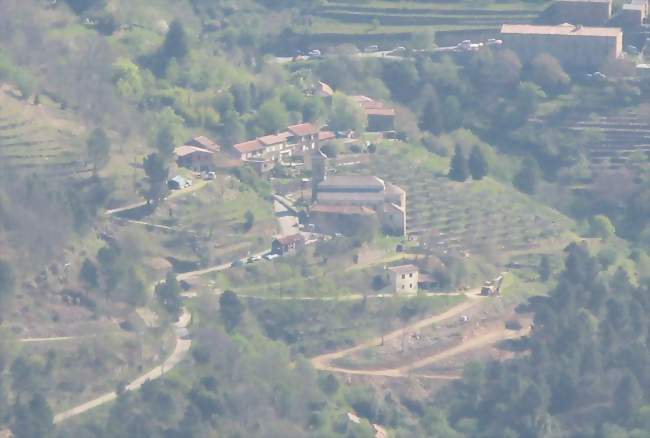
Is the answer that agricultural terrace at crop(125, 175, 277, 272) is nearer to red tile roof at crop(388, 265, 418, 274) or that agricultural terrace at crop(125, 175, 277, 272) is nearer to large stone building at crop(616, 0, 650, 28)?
red tile roof at crop(388, 265, 418, 274)

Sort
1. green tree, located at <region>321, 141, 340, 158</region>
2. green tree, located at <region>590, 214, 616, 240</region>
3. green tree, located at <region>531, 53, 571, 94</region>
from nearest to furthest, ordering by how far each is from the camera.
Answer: green tree, located at <region>590, 214, 616, 240</region>
green tree, located at <region>321, 141, 340, 158</region>
green tree, located at <region>531, 53, 571, 94</region>

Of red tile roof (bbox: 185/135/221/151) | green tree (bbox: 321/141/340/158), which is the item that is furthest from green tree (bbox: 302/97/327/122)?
red tile roof (bbox: 185/135/221/151)

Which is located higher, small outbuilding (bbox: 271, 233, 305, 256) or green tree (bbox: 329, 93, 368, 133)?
green tree (bbox: 329, 93, 368, 133)

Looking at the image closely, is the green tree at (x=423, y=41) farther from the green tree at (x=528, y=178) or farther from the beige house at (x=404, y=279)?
the beige house at (x=404, y=279)

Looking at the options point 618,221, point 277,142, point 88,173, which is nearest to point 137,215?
point 88,173

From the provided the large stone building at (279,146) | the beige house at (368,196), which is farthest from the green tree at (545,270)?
the large stone building at (279,146)

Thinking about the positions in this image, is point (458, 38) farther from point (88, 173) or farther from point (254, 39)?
point (88, 173)
